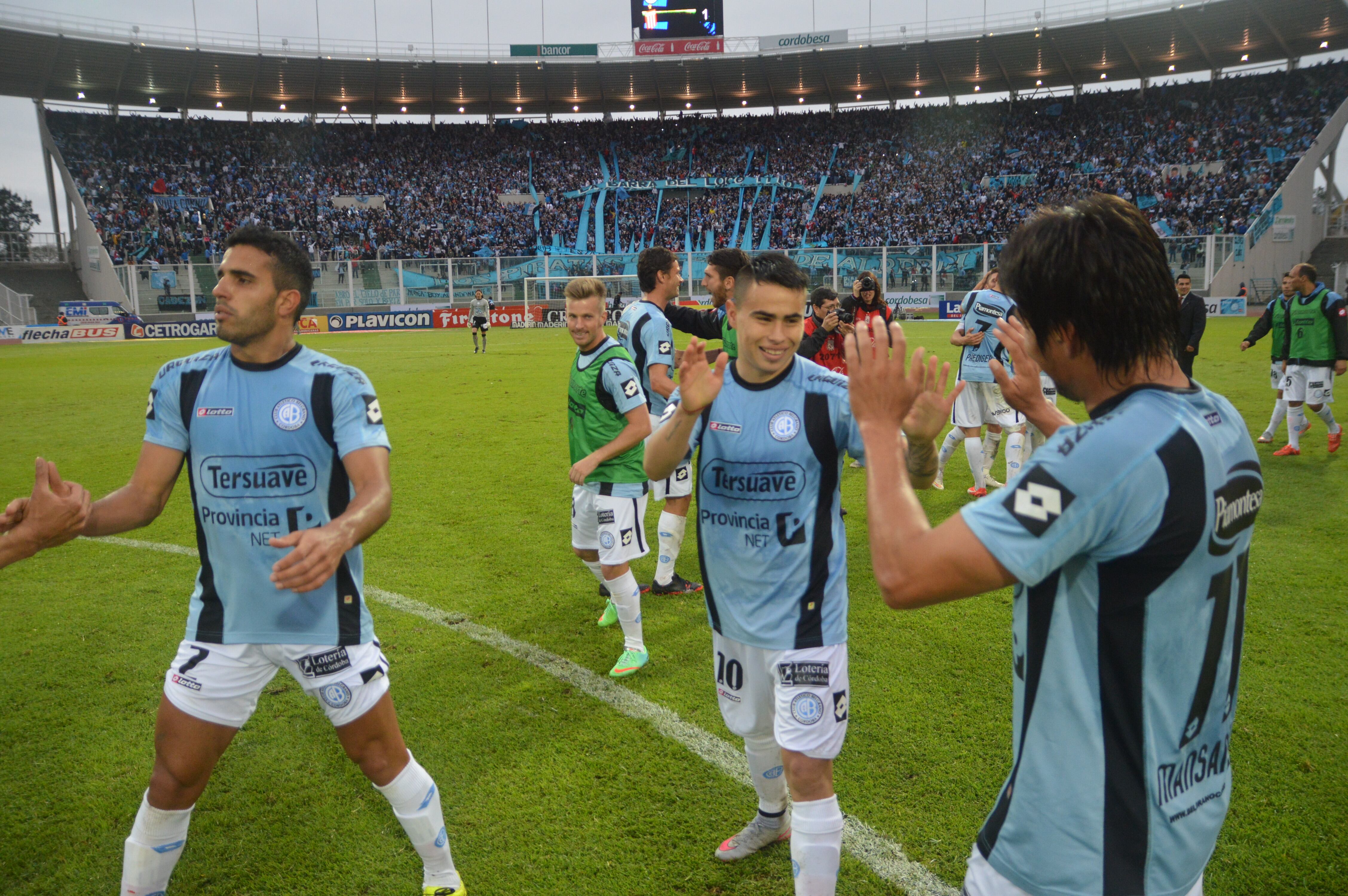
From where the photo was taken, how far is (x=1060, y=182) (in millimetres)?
46000

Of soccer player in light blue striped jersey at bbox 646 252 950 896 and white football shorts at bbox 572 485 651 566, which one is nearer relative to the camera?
soccer player in light blue striped jersey at bbox 646 252 950 896

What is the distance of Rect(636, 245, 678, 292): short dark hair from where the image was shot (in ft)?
21.9

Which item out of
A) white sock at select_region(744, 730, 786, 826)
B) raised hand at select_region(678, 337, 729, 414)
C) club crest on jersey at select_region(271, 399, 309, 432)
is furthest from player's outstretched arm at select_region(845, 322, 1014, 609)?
club crest on jersey at select_region(271, 399, 309, 432)

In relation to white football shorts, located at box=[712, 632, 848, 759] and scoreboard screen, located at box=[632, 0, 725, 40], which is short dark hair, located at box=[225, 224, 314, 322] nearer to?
white football shorts, located at box=[712, 632, 848, 759]

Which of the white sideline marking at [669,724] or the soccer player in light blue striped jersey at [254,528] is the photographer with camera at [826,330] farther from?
the soccer player in light blue striped jersey at [254,528]

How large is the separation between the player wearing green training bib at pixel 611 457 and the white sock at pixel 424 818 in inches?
83.7

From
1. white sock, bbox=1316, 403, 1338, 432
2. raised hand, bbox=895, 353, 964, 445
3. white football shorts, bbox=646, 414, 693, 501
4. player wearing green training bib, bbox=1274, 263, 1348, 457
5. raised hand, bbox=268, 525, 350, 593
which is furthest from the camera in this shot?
white sock, bbox=1316, 403, 1338, 432

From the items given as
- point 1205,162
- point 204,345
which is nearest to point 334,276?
point 204,345

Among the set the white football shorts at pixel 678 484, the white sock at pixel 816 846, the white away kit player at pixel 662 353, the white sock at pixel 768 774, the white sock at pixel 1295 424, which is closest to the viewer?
the white sock at pixel 816 846

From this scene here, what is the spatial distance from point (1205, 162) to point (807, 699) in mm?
53139

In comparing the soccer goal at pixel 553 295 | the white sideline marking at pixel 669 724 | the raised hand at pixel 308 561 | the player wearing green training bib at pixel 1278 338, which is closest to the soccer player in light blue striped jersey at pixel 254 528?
the raised hand at pixel 308 561

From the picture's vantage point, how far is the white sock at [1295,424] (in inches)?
429

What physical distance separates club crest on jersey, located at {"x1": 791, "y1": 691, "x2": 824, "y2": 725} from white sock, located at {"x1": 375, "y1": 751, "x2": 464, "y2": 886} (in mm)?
1441

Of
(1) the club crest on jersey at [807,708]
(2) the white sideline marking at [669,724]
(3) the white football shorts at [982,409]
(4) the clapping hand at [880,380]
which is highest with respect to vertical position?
(4) the clapping hand at [880,380]
